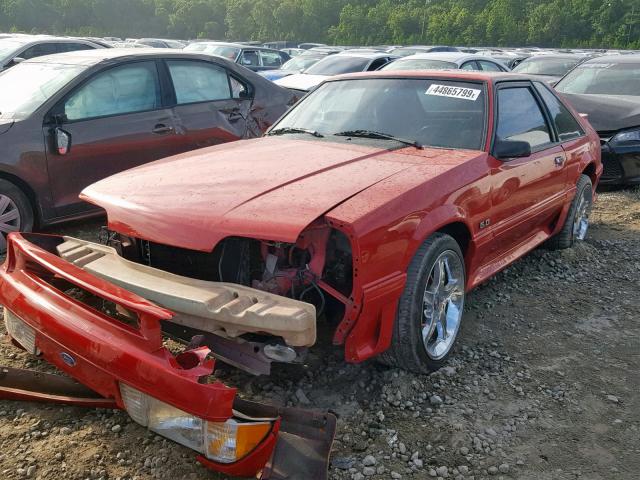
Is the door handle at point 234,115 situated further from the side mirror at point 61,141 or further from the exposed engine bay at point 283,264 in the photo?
the exposed engine bay at point 283,264

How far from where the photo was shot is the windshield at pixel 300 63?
1392 centimetres

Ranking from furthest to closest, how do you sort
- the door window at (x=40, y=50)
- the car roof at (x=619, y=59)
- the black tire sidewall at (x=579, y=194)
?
the door window at (x=40, y=50) < the car roof at (x=619, y=59) < the black tire sidewall at (x=579, y=194)

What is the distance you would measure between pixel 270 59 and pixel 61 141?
13.2 m

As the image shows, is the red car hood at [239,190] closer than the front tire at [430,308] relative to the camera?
Yes

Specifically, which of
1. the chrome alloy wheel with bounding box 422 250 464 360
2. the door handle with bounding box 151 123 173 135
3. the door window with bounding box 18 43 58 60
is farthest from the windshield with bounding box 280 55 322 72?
the chrome alloy wheel with bounding box 422 250 464 360

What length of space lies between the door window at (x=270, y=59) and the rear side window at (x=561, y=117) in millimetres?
13024

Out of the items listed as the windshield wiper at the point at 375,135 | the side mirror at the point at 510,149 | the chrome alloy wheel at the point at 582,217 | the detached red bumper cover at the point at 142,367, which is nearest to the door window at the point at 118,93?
the windshield wiper at the point at 375,135

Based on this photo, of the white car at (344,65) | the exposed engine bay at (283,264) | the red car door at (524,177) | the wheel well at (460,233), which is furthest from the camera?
the white car at (344,65)

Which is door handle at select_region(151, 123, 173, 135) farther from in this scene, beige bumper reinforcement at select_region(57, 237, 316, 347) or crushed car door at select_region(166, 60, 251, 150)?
beige bumper reinforcement at select_region(57, 237, 316, 347)

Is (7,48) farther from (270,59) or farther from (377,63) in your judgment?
(270,59)

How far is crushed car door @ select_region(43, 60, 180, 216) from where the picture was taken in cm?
482

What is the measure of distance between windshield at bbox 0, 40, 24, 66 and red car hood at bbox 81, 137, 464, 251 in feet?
23.1

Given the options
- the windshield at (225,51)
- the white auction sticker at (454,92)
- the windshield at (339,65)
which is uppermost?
the white auction sticker at (454,92)

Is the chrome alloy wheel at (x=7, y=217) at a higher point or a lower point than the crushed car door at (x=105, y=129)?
lower
